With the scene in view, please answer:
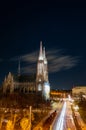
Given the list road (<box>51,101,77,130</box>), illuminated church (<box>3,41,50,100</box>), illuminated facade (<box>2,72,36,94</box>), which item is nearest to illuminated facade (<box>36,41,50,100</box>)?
illuminated church (<box>3,41,50,100</box>)

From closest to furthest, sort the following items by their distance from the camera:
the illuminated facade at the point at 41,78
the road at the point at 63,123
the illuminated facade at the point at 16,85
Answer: the road at the point at 63,123 → the illuminated facade at the point at 41,78 → the illuminated facade at the point at 16,85

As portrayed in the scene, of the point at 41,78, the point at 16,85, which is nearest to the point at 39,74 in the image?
the point at 41,78

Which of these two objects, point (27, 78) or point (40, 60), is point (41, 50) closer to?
point (40, 60)

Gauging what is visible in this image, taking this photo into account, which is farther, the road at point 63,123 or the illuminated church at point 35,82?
the illuminated church at point 35,82

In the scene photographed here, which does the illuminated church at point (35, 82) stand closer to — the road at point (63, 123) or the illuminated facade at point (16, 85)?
the illuminated facade at point (16, 85)

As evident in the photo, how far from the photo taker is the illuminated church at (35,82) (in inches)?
6476

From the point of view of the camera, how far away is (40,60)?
16750 centimetres

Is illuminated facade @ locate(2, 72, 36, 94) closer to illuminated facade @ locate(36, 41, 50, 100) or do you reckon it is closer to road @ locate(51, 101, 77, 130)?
illuminated facade @ locate(36, 41, 50, 100)

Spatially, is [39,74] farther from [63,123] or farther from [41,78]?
[63,123]

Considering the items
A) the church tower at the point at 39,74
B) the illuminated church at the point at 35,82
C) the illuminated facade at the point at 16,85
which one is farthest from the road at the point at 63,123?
the illuminated facade at the point at 16,85

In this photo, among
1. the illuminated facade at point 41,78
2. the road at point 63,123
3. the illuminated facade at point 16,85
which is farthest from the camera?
the illuminated facade at point 16,85

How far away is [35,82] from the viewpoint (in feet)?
559

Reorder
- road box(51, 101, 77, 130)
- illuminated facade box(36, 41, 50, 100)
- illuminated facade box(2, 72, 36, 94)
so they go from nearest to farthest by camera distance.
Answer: road box(51, 101, 77, 130) → illuminated facade box(36, 41, 50, 100) → illuminated facade box(2, 72, 36, 94)

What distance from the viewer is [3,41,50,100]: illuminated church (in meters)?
164
